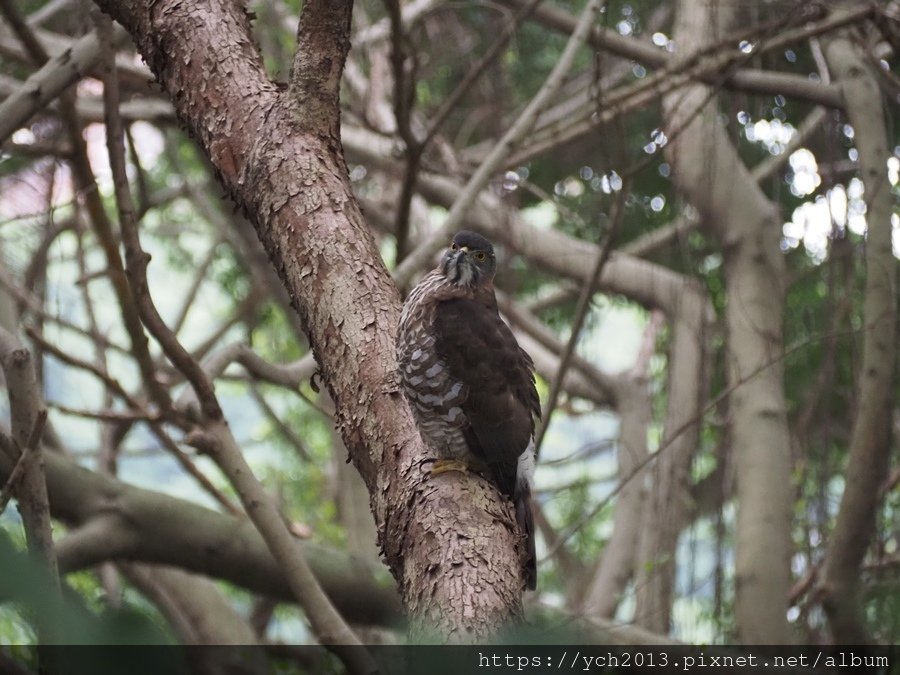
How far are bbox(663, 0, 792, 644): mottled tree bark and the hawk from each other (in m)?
1.70

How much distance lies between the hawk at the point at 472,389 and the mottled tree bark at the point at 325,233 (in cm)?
12

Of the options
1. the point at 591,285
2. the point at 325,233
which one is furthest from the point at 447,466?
the point at 591,285

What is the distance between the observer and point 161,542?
4.15 metres

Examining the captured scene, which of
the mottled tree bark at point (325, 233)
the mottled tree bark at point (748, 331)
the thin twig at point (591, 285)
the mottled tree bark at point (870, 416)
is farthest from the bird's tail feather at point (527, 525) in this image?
the mottled tree bark at point (748, 331)

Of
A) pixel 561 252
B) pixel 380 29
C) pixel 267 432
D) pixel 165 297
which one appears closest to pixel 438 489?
pixel 561 252

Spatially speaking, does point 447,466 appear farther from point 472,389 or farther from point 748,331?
point 748,331

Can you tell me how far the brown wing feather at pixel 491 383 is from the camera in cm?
285

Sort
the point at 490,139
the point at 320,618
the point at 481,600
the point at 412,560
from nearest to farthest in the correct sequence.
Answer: the point at 481,600 < the point at 412,560 < the point at 320,618 < the point at 490,139

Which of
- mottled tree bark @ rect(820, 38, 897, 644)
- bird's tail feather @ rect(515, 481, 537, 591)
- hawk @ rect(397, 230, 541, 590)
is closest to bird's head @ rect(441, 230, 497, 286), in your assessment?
hawk @ rect(397, 230, 541, 590)

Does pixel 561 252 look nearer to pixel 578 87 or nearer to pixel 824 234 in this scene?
pixel 824 234

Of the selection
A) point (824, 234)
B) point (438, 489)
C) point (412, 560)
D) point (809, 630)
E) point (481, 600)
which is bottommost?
point (481, 600)

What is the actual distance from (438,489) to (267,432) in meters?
5.96

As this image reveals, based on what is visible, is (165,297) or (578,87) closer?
(578,87)

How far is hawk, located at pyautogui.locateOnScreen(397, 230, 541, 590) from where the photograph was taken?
2697 millimetres
